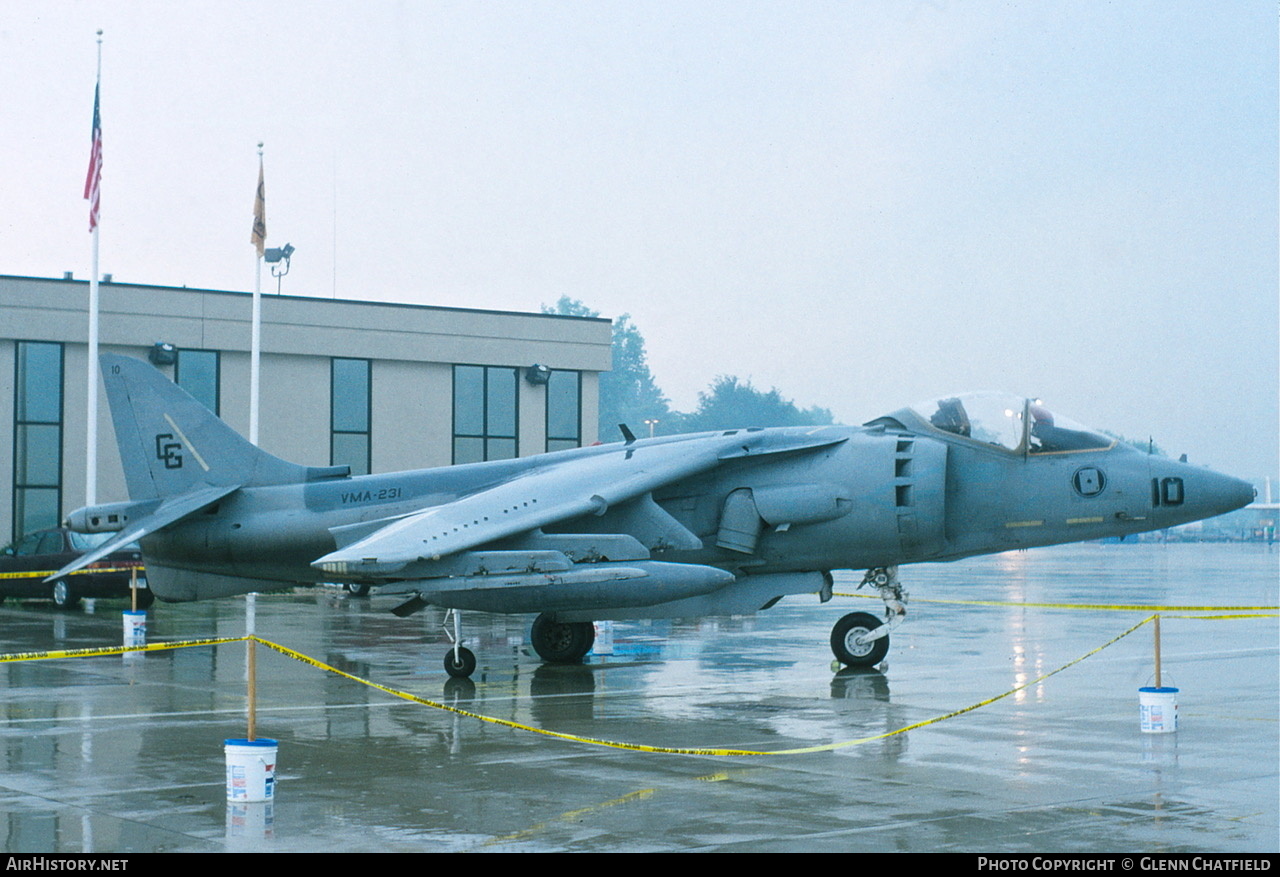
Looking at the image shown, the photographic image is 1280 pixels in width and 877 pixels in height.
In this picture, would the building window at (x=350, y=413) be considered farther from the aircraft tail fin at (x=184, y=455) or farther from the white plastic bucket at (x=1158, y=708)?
the white plastic bucket at (x=1158, y=708)

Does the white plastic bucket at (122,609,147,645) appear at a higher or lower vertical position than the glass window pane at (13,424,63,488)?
lower

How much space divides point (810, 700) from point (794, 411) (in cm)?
14778

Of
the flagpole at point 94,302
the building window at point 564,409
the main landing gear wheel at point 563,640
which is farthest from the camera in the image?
the building window at point 564,409

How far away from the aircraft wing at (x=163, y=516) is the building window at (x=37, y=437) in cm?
1920

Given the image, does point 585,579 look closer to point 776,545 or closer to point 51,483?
point 776,545

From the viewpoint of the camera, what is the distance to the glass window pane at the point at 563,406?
40.7 meters

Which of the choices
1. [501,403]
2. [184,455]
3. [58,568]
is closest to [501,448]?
[501,403]

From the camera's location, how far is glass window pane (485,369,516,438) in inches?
1553

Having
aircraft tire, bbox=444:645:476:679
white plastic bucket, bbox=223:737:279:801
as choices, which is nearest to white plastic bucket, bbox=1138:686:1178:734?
white plastic bucket, bbox=223:737:279:801

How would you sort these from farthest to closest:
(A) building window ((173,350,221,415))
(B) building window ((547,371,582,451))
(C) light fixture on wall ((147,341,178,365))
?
1. (B) building window ((547,371,582,451))
2. (A) building window ((173,350,221,415))
3. (C) light fixture on wall ((147,341,178,365))

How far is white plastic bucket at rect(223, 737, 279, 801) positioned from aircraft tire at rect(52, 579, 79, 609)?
66.8 feet

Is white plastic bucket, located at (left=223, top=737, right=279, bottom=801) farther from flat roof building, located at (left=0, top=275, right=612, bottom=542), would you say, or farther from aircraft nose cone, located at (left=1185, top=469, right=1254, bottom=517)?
flat roof building, located at (left=0, top=275, right=612, bottom=542)

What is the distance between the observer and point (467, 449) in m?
38.9

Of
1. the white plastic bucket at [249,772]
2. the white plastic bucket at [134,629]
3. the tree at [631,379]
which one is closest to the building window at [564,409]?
the white plastic bucket at [134,629]
